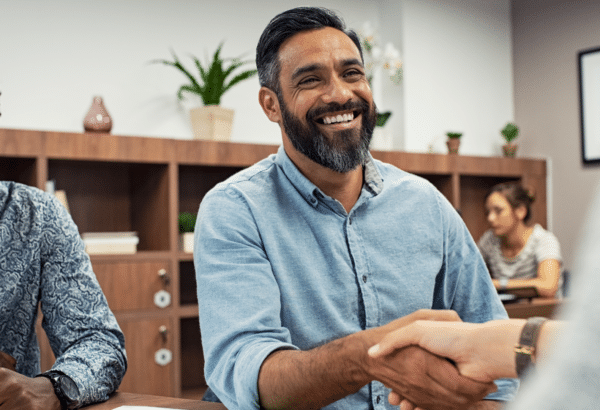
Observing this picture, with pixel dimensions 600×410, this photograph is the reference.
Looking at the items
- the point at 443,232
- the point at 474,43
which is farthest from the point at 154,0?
the point at 443,232

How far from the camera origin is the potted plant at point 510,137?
4738 millimetres

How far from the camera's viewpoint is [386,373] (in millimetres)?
Answer: 984

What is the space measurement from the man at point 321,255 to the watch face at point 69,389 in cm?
26

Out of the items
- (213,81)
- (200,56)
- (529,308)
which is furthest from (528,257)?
(200,56)

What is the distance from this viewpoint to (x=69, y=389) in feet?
3.71

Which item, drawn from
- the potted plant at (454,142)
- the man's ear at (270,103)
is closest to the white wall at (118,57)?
the potted plant at (454,142)

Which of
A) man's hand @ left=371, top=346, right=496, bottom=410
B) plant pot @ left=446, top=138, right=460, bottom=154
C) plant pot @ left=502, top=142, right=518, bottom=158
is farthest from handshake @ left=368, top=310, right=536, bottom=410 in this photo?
plant pot @ left=502, top=142, right=518, bottom=158

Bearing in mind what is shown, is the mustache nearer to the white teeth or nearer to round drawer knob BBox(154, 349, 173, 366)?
the white teeth

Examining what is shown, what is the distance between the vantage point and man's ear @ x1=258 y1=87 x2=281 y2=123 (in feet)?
4.96

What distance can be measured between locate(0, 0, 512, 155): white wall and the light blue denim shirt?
2384 mm

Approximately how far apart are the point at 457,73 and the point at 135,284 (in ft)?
10.1

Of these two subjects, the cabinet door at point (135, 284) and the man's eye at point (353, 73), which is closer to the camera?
the man's eye at point (353, 73)

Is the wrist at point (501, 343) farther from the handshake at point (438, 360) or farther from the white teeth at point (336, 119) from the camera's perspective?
the white teeth at point (336, 119)

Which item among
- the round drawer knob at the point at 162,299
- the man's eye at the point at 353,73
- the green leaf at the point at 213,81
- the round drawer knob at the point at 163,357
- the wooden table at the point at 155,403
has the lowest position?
the round drawer knob at the point at 163,357
